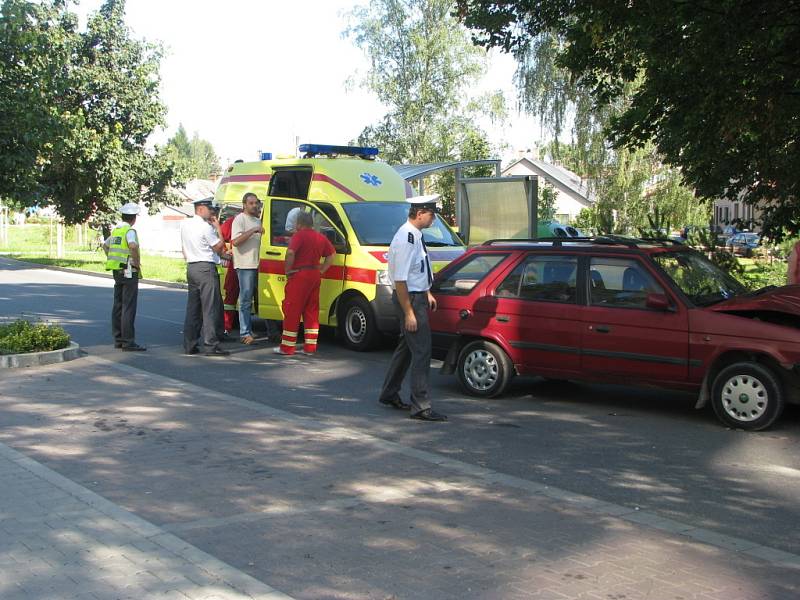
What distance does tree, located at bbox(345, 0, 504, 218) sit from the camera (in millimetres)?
43750

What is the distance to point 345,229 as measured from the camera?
12820 millimetres

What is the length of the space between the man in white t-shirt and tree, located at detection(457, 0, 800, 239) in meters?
4.28

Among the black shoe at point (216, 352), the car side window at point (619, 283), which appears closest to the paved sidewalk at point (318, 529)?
the car side window at point (619, 283)

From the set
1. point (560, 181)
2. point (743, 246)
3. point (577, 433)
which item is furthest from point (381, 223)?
point (560, 181)

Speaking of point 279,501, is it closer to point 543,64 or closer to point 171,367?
point 171,367

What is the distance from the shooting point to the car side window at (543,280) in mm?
9211

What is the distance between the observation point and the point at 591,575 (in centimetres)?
475

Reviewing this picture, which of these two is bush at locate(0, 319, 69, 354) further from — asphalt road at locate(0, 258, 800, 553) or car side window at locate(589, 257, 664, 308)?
car side window at locate(589, 257, 664, 308)

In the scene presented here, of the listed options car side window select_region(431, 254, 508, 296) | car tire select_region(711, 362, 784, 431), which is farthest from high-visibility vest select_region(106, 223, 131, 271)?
car tire select_region(711, 362, 784, 431)

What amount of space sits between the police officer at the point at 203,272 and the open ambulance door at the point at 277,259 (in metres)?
1.14

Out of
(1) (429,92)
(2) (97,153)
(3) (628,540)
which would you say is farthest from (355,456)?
(1) (429,92)

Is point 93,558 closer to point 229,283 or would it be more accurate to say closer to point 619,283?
point 619,283

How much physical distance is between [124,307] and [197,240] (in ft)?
4.62

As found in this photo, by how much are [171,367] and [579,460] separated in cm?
585
